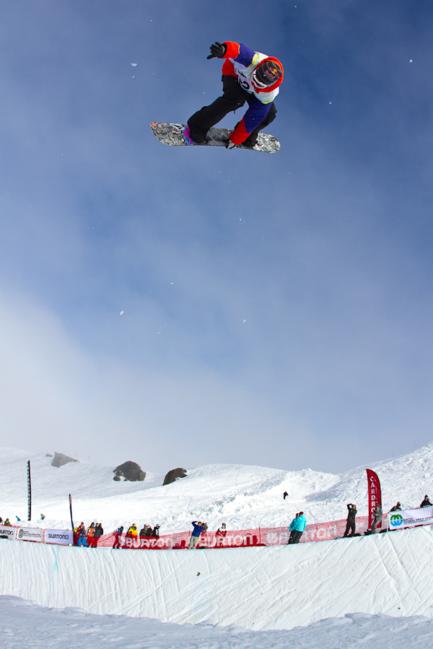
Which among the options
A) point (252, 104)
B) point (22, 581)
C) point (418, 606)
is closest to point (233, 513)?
point (22, 581)

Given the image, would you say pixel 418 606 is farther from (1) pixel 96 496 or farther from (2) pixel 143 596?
(1) pixel 96 496

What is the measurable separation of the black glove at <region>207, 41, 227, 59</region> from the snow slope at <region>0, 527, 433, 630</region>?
11722 mm

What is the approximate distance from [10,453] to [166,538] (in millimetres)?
61846

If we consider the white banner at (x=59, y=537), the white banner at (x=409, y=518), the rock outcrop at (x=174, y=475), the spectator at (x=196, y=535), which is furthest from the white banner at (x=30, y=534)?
the rock outcrop at (x=174, y=475)

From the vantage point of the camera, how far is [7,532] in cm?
2103

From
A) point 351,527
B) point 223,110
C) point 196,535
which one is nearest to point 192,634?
point 196,535

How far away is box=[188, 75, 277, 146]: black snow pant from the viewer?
6.17 m

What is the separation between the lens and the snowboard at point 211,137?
704cm

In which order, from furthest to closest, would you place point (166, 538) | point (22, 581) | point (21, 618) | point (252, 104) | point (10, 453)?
point (10, 453)
point (22, 581)
point (166, 538)
point (21, 618)
point (252, 104)

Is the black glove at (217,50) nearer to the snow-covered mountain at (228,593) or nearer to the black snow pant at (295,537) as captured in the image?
the snow-covered mountain at (228,593)

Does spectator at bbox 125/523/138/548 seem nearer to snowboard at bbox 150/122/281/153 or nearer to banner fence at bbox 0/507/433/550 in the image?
banner fence at bbox 0/507/433/550

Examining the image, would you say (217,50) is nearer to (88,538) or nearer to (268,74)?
(268,74)

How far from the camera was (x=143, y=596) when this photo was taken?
1484 cm

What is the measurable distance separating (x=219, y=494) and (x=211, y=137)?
38444 mm
